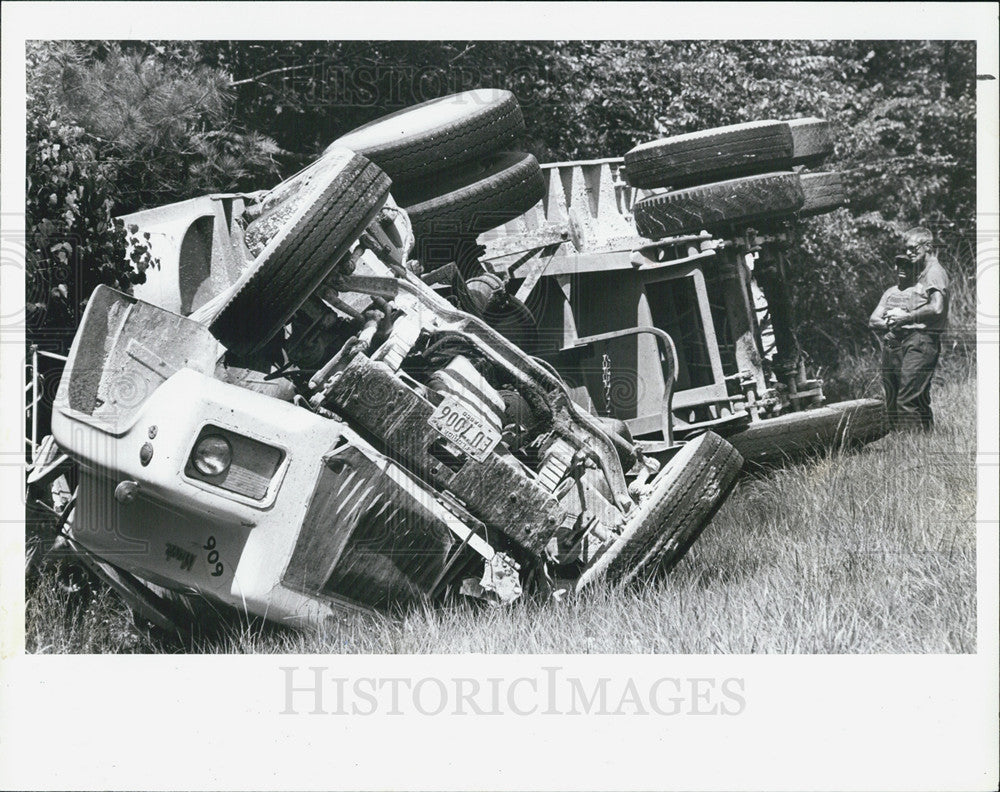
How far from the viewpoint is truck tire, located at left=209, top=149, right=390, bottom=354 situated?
380cm

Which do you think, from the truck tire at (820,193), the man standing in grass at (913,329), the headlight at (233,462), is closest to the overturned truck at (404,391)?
the headlight at (233,462)

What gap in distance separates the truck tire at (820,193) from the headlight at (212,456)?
2.64 m

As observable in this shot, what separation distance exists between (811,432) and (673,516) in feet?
3.33

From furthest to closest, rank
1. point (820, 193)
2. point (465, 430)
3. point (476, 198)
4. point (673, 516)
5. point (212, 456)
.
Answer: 1. point (820, 193)
2. point (476, 198)
3. point (673, 516)
4. point (465, 430)
5. point (212, 456)

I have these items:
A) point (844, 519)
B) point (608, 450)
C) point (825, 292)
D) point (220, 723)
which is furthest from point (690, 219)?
point (220, 723)

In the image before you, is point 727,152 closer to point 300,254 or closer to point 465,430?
point 465,430

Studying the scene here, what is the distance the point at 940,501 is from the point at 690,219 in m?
1.65

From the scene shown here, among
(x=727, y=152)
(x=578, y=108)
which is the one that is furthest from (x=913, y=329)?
(x=578, y=108)

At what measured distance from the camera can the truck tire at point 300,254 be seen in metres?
3.80

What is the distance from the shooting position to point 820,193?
4.75m

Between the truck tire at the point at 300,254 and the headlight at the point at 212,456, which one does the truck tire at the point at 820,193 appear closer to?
the truck tire at the point at 300,254

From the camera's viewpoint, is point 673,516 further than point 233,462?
Yes

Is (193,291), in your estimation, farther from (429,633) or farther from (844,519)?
(844,519)

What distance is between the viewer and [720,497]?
4.21 m
